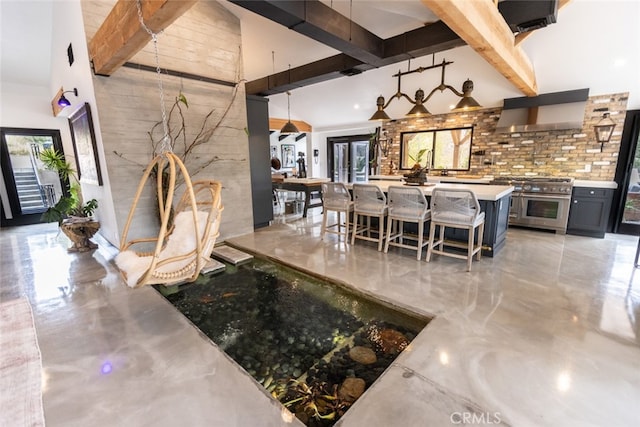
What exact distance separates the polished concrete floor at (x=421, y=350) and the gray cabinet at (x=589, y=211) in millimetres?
1169

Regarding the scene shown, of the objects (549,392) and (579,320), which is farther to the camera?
(579,320)

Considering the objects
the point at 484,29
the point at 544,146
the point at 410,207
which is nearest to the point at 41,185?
the point at 410,207

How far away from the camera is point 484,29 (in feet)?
7.95

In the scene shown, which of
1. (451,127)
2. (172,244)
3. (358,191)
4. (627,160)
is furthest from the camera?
(451,127)

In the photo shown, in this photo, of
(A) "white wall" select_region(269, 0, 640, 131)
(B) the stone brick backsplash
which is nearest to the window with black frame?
(B) the stone brick backsplash

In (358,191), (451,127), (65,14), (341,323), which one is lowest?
(341,323)

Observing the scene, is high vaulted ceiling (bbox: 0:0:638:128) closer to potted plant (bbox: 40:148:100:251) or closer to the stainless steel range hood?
the stainless steel range hood

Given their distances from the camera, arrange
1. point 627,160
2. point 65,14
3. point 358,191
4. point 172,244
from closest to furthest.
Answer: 1. point 172,244
2. point 65,14
3. point 358,191
4. point 627,160

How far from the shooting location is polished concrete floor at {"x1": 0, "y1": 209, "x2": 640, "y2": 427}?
1531 millimetres

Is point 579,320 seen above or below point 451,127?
below

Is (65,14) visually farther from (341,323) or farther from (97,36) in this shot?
(341,323)

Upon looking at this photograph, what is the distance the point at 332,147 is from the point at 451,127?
14.3ft

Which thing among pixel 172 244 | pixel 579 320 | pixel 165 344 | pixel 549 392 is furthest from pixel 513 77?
pixel 165 344

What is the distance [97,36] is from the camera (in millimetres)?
3074
